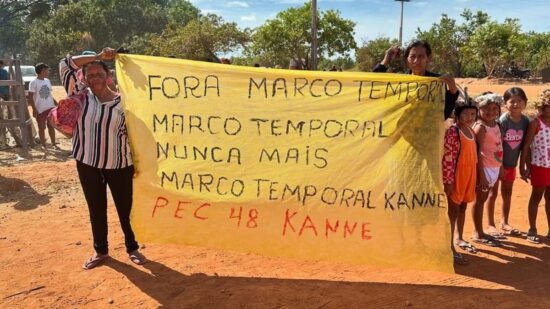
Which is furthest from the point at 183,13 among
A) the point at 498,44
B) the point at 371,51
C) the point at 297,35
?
the point at 498,44

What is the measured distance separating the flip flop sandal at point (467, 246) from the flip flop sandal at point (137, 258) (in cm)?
298

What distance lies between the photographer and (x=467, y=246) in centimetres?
426

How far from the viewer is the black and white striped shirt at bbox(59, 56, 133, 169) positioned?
353cm

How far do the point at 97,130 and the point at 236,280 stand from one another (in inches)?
65.9

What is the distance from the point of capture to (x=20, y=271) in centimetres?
398

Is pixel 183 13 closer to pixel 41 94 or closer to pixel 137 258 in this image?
pixel 41 94

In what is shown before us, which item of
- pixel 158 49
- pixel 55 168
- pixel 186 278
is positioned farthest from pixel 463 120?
pixel 158 49

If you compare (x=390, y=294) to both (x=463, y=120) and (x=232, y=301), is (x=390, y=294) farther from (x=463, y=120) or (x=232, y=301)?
(x=463, y=120)

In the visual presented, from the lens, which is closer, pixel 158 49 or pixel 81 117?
pixel 81 117

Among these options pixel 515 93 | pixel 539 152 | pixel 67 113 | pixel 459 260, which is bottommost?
pixel 459 260

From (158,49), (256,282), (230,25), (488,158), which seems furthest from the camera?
(158,49)

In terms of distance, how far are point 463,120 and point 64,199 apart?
5.27m

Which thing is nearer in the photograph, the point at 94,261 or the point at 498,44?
the point at 94,261

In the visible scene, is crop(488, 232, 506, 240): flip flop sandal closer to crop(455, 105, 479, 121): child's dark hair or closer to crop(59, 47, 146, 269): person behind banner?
crop(455, 105, 479, 121): child's dark hair
